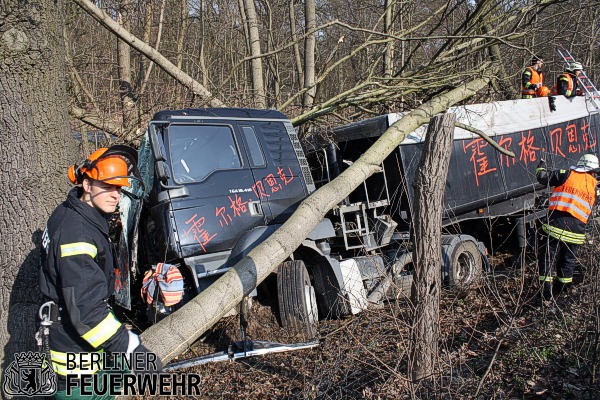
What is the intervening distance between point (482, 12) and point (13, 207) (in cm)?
642

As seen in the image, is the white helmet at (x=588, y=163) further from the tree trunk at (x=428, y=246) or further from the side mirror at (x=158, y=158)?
the side mirror at (x=158, y=158)

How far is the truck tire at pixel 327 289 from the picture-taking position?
553cm

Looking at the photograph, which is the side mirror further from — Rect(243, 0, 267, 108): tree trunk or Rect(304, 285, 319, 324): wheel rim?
Rect(243, 0, 267, 108): tree trunk

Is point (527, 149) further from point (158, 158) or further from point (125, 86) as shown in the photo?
point (125, 86)

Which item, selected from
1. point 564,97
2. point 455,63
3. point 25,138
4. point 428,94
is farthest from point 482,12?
point 25,138

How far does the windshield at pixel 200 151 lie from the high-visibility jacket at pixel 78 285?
2.14m

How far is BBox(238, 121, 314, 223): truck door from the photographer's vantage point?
17.4 ft

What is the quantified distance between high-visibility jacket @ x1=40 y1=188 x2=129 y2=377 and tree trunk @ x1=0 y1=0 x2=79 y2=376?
0.79 meters

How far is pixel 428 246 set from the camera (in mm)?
3379

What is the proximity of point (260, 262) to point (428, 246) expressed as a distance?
4.14ft

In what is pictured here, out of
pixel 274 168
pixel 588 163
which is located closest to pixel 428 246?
pixel 274 168

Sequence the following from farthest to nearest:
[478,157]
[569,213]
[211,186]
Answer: [478,157]
[569,213]
[211,186]

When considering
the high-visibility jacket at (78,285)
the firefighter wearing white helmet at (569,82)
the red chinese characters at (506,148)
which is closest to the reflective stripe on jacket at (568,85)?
the firefighter wearing white helmet at (569,82)

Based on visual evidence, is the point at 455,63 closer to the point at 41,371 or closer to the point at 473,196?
the point at 473,196
